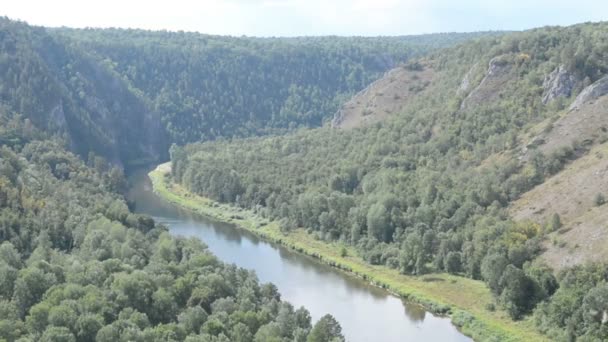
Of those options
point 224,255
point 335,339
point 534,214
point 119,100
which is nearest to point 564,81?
point 534,214

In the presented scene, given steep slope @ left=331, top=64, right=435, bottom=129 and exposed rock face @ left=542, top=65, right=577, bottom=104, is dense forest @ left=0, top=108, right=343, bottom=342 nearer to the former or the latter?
exposed rock face @ left=542, top=65, right=577, bottom=104

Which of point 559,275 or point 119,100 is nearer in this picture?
point 559,275

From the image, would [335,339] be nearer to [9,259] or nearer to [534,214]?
[9,259]

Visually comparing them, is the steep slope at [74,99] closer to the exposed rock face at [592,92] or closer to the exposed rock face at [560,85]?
the exposed rock face at [560,85]

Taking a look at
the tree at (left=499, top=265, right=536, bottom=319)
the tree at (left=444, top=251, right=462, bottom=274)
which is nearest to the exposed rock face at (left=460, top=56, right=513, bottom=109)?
the tree at (left=444, top=251, right=462, bottom=274)

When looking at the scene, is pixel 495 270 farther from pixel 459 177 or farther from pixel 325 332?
pixel 459 177

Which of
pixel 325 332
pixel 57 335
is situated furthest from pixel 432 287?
pixel 57 335

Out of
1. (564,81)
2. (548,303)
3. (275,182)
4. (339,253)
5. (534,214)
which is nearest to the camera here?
(548,303)
